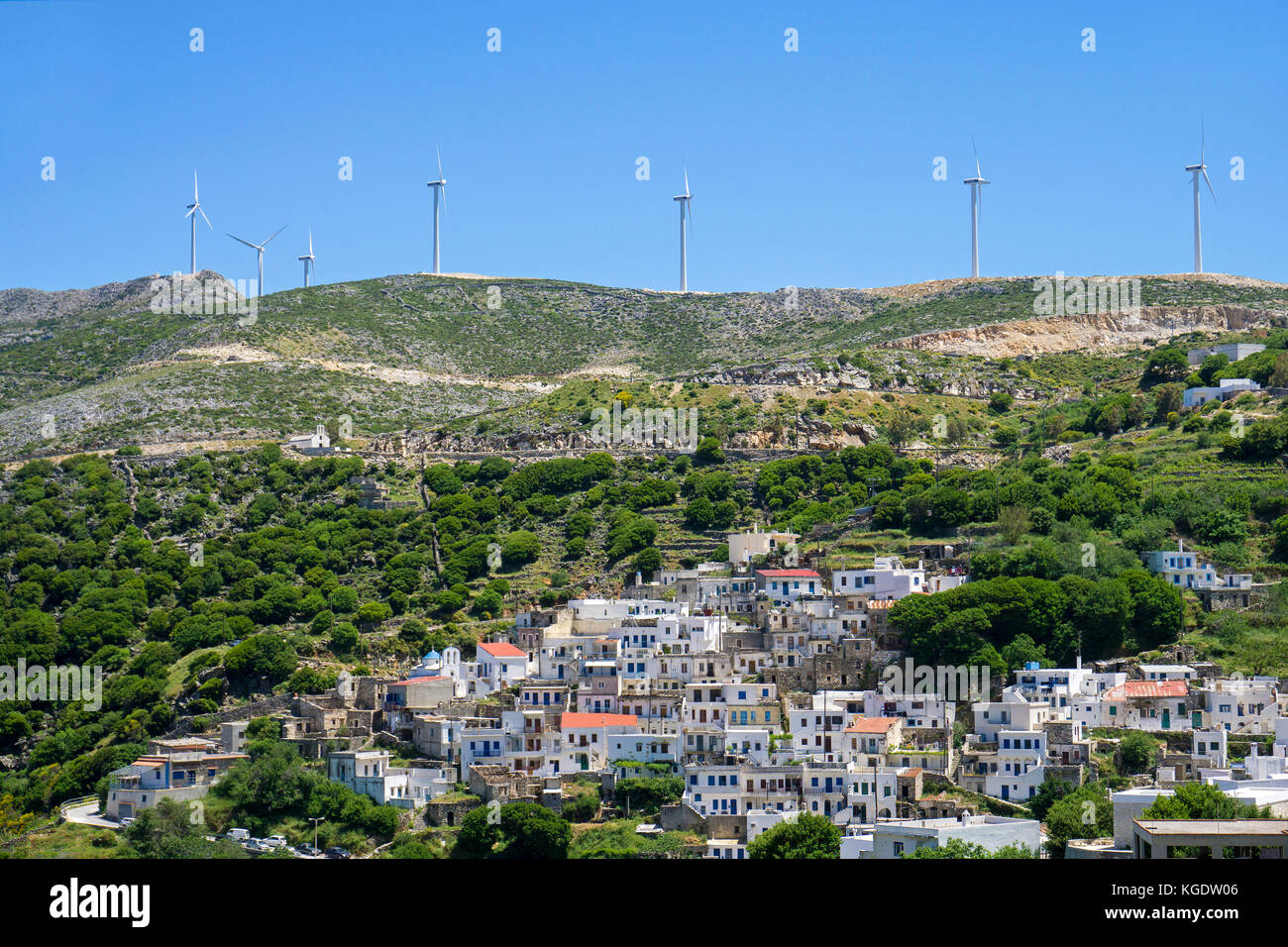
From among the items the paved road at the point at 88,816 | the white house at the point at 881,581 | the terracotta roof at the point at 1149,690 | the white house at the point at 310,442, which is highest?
the white house at the point at 310,442

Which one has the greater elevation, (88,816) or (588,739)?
(588,739)

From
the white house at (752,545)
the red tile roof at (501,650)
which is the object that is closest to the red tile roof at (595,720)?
the red tile roof at (501,650)

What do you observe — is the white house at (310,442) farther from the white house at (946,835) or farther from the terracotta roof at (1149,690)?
the white house at (946,835)

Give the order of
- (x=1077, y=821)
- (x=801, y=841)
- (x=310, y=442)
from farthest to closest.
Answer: (x=310, y=442), (x=1077, y=821), (x=801, y=841)

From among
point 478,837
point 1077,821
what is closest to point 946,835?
point 1077,821

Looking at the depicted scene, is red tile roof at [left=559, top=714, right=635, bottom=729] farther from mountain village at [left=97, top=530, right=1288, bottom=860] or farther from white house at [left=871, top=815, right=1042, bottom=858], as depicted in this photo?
white house at [left=871, top=815, right=1042, bottom=858]

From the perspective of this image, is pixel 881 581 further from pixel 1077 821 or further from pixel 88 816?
pixel 88 816

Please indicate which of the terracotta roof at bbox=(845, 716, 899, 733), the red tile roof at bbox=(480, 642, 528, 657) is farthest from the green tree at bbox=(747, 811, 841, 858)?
the red tile roof at bbox=(480, 642, 528, 657)

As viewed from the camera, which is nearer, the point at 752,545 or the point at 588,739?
the point at 588,739
